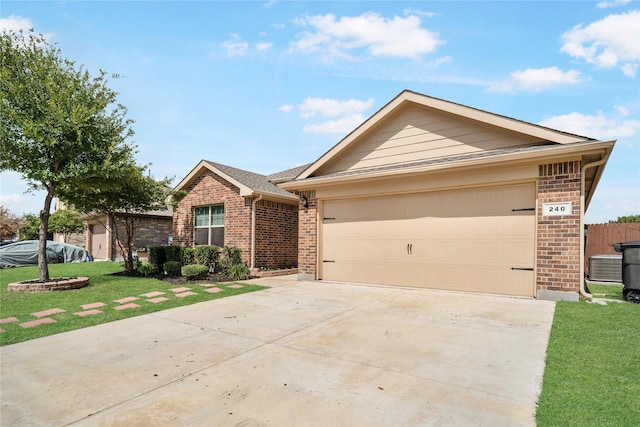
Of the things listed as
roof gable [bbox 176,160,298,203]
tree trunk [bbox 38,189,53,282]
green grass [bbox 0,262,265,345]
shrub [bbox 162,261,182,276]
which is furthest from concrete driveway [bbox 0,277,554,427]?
roof gable [bbox 176,160,298,203]

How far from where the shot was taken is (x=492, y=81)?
9.80 metres

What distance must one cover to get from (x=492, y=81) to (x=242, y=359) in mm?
9879

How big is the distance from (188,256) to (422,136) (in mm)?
9075

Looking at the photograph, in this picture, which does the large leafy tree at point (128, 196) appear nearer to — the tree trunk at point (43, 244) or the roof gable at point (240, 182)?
the roof gable at point (240, 182)

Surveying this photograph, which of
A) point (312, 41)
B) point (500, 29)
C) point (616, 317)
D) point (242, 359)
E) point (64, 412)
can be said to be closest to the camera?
point (64, 412)

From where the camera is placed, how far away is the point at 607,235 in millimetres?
13648

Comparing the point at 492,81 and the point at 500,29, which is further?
the point at 492,81

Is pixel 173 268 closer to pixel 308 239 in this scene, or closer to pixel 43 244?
pixel 43 244

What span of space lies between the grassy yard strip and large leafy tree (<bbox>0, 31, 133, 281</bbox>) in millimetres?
10418

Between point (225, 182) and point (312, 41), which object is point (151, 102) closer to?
point (225, 182)

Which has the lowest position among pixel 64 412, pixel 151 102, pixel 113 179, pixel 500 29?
pixel 64 412

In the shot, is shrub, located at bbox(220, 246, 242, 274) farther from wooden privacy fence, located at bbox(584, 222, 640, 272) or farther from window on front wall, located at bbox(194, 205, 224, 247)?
wooden privacy fence, located at bbox(584, 222, 640, 272)

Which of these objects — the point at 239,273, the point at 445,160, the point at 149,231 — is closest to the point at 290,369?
the point at 445,160

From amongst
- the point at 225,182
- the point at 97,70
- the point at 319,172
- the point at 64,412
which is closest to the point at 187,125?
the point at 225,182
